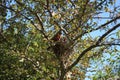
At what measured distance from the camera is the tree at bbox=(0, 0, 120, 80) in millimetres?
11750

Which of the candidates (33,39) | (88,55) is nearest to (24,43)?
(33,39)

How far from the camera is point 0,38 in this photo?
1367cm

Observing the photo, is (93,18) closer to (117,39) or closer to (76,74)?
(117,39)

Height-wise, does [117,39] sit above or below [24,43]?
below

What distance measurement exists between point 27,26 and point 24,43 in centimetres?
85

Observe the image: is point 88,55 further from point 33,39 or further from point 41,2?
point 41,2

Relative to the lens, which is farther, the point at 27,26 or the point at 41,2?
the point at 27,26

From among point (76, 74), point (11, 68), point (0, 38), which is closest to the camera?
point (0, 38)

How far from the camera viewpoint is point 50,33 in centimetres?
1401

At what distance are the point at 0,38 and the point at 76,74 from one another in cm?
442

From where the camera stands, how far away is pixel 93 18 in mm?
12102

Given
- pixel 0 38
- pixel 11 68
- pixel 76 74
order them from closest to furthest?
pixel 0 38 → pixel 11 68 → pixel 76 74

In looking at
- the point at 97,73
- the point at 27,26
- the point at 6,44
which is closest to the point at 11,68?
the point at 6,44

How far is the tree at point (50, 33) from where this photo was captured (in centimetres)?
1175
